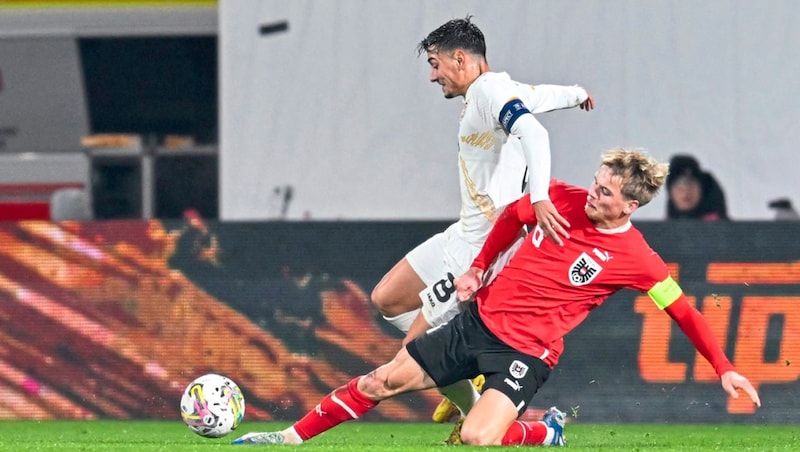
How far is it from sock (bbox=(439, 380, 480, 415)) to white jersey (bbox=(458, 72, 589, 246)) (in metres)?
0.71

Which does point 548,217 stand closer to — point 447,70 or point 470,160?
point 470,160

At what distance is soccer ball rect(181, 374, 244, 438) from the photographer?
25.7 feet

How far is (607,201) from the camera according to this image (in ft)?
24.2

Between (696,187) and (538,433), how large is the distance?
4638 millimetres

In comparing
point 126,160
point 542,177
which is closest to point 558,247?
point 542,177

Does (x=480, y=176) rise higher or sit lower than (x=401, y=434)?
higher

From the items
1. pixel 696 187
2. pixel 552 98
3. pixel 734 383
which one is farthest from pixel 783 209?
pixel 734 383

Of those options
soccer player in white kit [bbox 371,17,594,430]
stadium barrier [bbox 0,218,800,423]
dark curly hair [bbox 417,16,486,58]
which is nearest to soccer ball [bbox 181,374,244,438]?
soccer player in white kit [bbox 371,17,594,430]

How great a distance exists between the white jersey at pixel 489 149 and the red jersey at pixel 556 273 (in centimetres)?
37

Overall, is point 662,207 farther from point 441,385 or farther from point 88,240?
point 441,385

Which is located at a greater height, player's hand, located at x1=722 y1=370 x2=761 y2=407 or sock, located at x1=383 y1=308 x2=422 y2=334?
player's hand, located at x1=722 y1=370 x2=761 y2=407

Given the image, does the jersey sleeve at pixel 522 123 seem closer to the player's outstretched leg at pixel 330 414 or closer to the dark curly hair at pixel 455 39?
the dark curly hair at pixel 455 39

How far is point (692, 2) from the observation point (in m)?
11.9

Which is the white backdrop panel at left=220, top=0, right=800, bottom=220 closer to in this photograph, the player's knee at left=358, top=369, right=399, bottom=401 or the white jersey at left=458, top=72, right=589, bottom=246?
the white jersey at left=458, top=72, right=589, bottom=246
